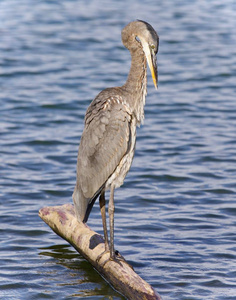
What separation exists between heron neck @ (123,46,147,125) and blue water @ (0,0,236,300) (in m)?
1.77

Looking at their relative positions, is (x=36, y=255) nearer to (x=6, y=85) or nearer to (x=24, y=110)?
(x=24, y=110)

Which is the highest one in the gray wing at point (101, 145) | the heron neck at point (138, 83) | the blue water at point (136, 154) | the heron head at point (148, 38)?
the heron head at point (148, 38)

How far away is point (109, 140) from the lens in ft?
22.2

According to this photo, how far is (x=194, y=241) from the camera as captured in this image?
8023mm

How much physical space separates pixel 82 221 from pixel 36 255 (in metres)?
1.09

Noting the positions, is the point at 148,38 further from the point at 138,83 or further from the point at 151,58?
the point at 138,83

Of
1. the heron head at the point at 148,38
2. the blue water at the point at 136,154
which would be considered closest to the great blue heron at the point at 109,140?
the heron head at the point at 148,38

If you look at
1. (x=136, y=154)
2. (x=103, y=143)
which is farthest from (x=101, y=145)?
(x=136, y=154)

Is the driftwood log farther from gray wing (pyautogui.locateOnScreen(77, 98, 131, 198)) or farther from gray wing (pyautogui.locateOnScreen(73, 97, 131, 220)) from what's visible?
gray wing (pyautogui.locateOnScreen(77, 98, 131, 198))

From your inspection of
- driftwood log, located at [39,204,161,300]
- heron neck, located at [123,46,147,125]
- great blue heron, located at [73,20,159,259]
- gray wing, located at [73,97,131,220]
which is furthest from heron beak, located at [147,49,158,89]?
driftwood log, located at [39,204,161,300]

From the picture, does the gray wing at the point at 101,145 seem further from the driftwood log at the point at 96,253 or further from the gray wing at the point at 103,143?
the driftwood log at the point at 96,253

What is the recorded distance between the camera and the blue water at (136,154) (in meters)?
7.25

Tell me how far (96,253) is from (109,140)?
3.83ft

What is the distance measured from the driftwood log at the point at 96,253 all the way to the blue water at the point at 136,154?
0.30m
